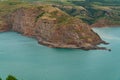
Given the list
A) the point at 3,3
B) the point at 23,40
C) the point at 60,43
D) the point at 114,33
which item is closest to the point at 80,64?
the point at 60,43

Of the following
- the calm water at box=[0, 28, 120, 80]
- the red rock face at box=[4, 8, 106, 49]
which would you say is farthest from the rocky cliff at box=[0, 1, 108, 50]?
the calm water at box=[0, 28, 120, 80]

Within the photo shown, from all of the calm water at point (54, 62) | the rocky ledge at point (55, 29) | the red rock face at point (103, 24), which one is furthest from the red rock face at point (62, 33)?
the red rock face at point (103, 24)

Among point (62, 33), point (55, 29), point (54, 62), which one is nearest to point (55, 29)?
point (55, 29)

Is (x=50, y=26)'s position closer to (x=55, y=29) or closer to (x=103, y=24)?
(x=55, y=29)

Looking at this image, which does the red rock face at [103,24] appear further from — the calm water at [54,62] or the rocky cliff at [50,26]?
the calm water at [54,62]

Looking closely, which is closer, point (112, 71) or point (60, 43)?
point (112, 71)

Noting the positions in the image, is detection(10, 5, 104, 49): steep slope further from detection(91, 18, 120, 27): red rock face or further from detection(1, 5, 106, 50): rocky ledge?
detection(91, 18, 120, 27): red rock face

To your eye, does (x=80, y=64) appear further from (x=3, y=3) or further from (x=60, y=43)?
(x=3, y=3)
